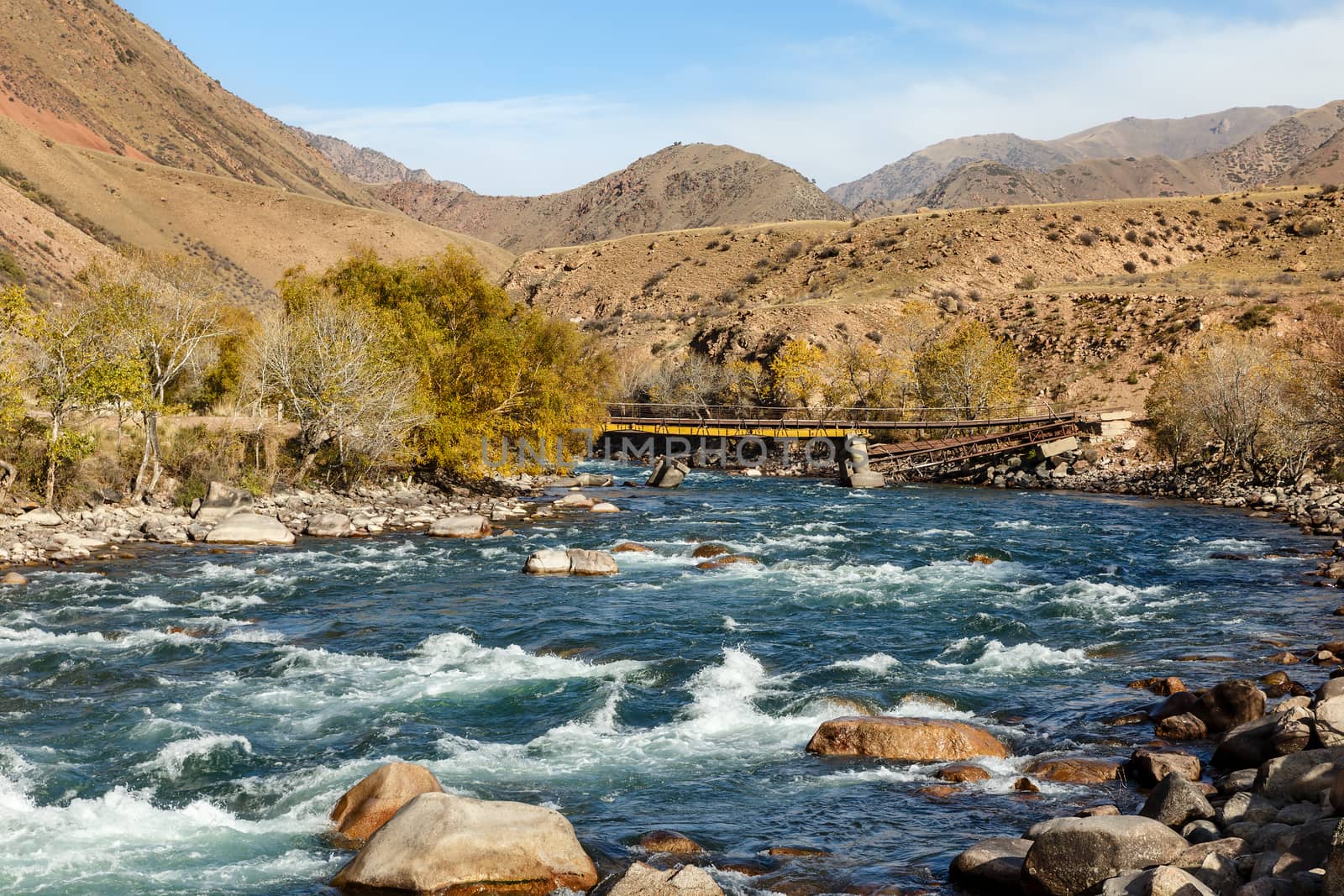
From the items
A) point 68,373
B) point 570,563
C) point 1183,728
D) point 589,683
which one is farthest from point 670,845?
point 68,373

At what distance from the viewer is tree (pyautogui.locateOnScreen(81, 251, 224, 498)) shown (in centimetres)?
3359

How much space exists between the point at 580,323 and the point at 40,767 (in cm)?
9311

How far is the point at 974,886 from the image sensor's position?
1066 centimetres

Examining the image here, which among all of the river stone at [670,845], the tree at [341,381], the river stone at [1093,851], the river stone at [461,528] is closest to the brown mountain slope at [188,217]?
the tree at [341,381]

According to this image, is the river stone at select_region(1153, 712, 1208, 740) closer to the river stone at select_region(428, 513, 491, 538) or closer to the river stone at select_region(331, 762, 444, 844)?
the river stone at select_region(331, 762, 444, 844)

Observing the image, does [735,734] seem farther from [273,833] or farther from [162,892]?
[162,892]

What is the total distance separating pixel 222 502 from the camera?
3391 centimetres

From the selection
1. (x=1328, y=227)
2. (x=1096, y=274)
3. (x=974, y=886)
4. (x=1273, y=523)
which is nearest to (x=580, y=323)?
(x=1096, y=274)

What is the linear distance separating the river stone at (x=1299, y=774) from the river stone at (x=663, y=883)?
5.79 m

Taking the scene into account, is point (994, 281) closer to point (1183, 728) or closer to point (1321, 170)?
point (1183, 728)

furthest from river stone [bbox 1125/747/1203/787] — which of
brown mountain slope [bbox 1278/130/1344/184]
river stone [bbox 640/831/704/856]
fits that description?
brown mountain slope [bbox 1278/130/1344/184]

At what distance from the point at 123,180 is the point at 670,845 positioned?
165 metres

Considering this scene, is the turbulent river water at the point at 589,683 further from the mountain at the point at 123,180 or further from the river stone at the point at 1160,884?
the mountain at the point at 123,180

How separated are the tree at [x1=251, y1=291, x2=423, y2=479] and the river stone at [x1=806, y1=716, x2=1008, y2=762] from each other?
82.4ft
